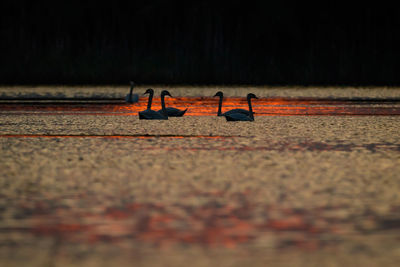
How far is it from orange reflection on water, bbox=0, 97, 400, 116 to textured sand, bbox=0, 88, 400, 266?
6131 mm

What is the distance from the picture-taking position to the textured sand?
597cm

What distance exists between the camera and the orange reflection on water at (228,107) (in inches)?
832

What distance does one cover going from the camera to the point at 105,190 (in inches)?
342

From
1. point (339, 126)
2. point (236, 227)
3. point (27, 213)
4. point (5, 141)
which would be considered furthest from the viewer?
point (339, 126)

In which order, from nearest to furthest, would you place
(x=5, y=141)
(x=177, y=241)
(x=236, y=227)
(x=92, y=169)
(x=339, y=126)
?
(x=177, y=241) → (x=236, y=227) → (x=92, y=169) → (x=5, y=141) → (x=339, y=126)

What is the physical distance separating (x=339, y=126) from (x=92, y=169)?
25.7 feet

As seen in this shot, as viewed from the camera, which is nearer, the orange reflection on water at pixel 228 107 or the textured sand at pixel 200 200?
the textured sand at pixel 200 200
